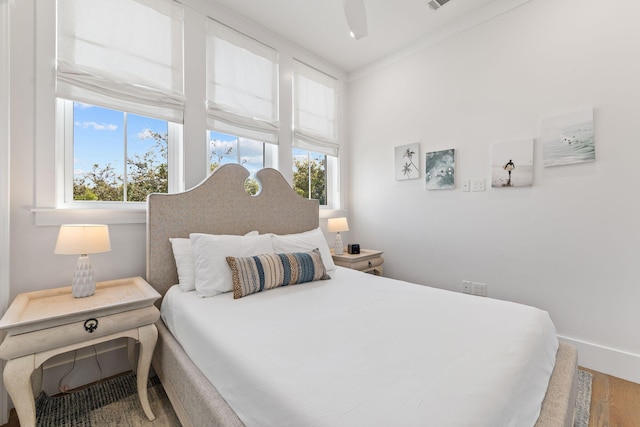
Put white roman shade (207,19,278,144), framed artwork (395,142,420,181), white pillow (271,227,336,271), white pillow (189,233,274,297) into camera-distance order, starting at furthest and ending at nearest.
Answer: framed artwork (395,142,420,181)
white roman shade (207,19,278,144)
white pillow (271,227,336,271)
white pillow (189,233,274,297)

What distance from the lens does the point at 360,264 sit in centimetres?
304

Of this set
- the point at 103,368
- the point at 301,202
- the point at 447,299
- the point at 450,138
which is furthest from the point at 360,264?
the point at 103,368

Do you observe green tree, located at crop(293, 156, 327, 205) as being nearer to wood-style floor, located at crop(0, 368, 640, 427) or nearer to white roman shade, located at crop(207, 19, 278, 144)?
white roman shade, located at crop(207, 19, 278, 144)

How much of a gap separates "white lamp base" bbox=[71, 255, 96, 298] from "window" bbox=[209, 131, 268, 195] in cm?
120

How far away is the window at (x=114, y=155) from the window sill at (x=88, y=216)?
143 mm

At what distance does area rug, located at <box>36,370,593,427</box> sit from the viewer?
5.22 feet

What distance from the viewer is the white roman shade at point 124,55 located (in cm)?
185

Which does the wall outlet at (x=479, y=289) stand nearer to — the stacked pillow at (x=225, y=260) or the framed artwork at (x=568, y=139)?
the framed artwork at (x=568, y=139)

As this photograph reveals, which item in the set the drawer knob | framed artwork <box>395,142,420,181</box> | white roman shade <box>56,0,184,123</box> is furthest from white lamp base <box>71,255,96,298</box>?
framed artwork <box>395,142,420,181</box>

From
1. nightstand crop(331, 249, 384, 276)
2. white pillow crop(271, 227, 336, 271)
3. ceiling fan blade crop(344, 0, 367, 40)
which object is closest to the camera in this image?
ceiling fan blade crop(344, 0, 367, 40)

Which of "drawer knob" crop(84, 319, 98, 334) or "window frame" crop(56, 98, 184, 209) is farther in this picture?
"window frame" crop(56, 98, 184, 209)

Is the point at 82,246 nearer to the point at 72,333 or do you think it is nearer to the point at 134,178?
the point at 72,333

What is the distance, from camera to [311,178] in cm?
351

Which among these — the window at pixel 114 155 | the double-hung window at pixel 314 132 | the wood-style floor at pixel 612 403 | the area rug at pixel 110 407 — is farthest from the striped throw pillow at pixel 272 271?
the wood-style floor at pixel 612 403
